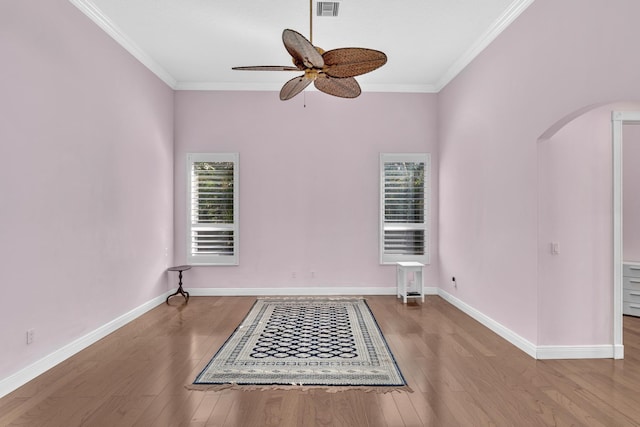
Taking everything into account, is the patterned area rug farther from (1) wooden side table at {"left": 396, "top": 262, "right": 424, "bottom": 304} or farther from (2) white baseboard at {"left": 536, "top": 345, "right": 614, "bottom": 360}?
(2) white baseboard at {"left": 536, "top": 345, "right": 614, "bottom": 360}

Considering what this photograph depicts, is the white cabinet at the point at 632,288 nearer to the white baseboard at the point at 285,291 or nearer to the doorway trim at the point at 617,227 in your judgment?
the doorway trim at the point at 617,227

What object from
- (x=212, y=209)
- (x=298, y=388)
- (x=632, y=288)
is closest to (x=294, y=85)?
(x=298, y=388)

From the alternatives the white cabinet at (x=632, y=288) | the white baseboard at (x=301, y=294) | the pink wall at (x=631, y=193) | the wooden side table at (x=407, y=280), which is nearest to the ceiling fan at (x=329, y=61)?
the white baseboard at (x=301, y=294)

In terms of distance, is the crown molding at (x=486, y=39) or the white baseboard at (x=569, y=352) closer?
the white baseboard at (x=569, y=352)

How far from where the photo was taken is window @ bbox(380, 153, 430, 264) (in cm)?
607

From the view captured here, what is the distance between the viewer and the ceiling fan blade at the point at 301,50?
2.55 meters

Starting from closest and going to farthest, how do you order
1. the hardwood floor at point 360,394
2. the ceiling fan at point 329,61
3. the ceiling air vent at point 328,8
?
1. the hardwood floor at point 360,394
2. the ceiling fan at point 329,61
3. the ceiling air vent at point 328,8

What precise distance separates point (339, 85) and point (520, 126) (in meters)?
1.85

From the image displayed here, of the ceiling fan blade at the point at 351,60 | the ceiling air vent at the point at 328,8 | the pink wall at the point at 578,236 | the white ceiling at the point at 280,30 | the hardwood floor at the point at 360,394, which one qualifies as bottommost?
the hardwood floor at the point at 360,394

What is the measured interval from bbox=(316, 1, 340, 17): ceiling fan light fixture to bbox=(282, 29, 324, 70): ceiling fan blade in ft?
3.45

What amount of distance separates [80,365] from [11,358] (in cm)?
57

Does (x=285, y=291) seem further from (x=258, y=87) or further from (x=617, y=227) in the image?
(x=617, y=227)

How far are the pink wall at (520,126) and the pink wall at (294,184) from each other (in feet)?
4.64

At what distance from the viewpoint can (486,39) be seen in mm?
4344
